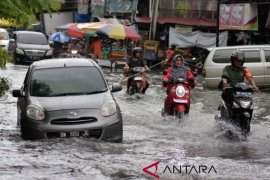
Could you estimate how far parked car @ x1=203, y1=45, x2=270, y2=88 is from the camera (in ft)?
69.2

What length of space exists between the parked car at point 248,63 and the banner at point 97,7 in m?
21.8

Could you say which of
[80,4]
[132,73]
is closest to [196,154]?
[132,73]

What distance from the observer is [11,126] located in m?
13.1

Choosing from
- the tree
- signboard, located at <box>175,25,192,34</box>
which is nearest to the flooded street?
the tree

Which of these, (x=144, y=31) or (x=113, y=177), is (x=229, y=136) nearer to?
(x=113, y=177)

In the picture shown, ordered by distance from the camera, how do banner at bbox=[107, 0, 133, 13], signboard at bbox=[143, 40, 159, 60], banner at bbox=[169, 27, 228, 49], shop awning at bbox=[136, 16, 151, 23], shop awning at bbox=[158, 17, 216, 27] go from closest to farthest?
banner at bbox=[169, 27, 228, 49]
shop awning at bbox=[158, 17, 216, 27]
signboard at bbox=[143, 40, 159, 60]
shop awning at bbox=[136, 16, 151, 23]
banner at bbox=[107, 0, 133, 13]

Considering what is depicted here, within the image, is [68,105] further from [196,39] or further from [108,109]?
[196,39]

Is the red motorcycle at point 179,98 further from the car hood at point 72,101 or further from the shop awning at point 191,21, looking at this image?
the shop awning at point 191,21

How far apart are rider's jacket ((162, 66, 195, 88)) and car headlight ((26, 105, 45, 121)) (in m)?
4.01

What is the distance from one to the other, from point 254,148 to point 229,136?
990mm

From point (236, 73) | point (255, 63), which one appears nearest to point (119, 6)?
point (255, 63)

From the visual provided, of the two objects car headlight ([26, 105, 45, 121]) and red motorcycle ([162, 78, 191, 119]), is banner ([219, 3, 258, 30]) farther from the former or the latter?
car headlight ([26, 105, 45, 121])

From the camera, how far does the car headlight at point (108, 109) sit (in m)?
9.88

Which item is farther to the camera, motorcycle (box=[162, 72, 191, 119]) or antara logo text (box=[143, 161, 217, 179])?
motorcycle (box=[162, 72, 191, 119])
